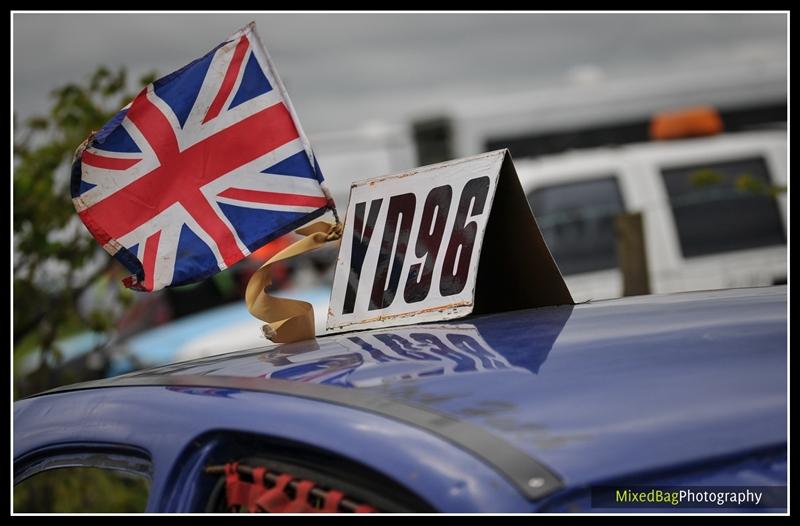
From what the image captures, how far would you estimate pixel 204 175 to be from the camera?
279cm

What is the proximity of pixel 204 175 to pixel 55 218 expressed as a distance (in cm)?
252

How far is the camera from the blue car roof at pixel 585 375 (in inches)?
56.2

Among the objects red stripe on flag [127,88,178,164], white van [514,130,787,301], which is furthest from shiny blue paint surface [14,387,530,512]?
white van [514,130,787,301]

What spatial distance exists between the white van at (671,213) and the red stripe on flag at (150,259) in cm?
565

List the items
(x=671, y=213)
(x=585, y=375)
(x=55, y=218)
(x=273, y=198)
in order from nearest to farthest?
1. (x=585, y=375)
2. (x=273, y=198)
3. (x=55, y=218)
4. (x=671, y=213)

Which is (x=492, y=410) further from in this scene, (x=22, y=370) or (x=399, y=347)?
(x=22, y=370)

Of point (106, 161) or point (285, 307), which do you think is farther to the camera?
point (106, 161)

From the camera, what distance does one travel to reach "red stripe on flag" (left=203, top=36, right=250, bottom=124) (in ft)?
9.23

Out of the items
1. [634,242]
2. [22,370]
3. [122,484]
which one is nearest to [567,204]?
[634,242]

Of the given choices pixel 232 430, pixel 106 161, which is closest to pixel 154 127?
pixel 106 161

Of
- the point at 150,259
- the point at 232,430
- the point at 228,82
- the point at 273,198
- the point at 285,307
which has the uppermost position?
the point at 228,82

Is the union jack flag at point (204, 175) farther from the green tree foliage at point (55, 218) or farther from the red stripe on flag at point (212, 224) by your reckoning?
the green tree foliage at point (55, 218)

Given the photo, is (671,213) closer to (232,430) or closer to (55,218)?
(55,218)

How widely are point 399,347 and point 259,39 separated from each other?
3.46ft
